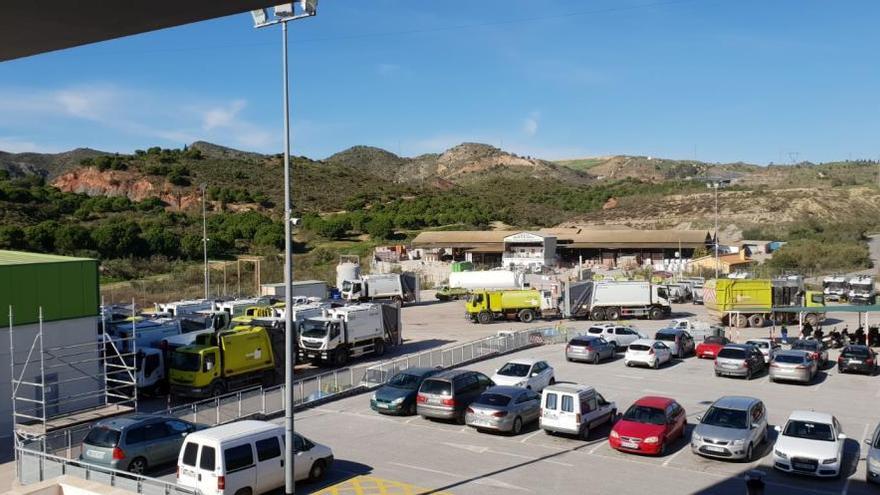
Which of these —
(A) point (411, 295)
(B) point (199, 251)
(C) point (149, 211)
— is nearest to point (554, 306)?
(A) point (411, 295)

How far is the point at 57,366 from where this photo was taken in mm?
21969

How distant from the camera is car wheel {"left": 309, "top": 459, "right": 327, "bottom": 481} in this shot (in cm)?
1658

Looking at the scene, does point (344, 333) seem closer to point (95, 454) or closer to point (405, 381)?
point (405, 381)

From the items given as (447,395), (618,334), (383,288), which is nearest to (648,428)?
(447,395)

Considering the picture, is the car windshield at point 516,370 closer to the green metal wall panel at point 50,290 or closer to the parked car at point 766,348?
the parked car at point 766,348

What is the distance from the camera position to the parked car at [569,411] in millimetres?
19672

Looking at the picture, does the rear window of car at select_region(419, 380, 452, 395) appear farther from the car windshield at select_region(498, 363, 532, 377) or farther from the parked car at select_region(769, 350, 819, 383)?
the parked car at select_region(769, 350, 819, 383)

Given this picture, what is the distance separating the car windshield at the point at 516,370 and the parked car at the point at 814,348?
1220 cm

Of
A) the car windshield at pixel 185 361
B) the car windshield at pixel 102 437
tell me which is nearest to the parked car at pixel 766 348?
the car windshield at pixel 185 361

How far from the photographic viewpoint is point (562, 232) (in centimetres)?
8938

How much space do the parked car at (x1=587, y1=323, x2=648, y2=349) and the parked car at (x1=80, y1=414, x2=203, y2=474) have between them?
21.3 meters

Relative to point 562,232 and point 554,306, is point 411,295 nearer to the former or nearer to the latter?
point 554,306

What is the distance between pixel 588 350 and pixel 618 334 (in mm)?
4166

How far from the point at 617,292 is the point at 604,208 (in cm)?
8763
